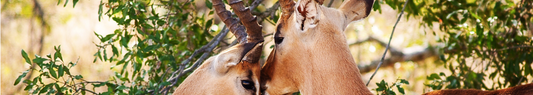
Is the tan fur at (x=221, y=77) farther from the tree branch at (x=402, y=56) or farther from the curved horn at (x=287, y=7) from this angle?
the tree branch at (x=402, y=56)

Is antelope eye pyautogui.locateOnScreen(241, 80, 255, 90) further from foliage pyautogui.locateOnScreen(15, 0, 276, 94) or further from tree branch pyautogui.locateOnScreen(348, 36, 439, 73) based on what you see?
tree branch pyautogui.locateOnScreen(348, 36, 439, 73)

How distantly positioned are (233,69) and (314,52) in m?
0.45

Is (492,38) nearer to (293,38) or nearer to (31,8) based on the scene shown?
(293,38)

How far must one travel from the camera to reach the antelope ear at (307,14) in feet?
7.14

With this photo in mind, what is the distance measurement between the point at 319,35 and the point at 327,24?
0.09m

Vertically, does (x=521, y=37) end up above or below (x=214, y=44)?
below

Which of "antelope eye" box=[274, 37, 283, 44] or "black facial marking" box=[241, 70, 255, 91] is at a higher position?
"antelope eye" box=[274, 37, 283, 44]

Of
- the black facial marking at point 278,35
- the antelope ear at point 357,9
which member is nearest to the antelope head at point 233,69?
the black facial marking at point 278,35

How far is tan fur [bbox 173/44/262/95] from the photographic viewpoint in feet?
7.89

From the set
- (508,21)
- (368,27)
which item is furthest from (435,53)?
(508,21)

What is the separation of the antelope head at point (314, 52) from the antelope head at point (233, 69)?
0.45 ft

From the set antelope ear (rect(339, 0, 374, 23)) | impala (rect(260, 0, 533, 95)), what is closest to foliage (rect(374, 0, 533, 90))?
antelope ear (rect(339, 0, 374, 23))

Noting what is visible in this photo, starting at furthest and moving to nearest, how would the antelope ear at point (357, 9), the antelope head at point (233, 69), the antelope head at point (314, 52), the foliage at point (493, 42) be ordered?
the foliage at point (493, 42)
the antelope ear at point (357, 9)
the antelope head at point (233, 69)
the antelope head at point (314, 52)

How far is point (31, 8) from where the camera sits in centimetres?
907
